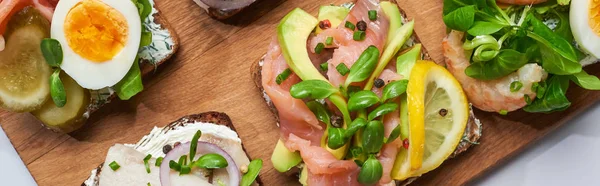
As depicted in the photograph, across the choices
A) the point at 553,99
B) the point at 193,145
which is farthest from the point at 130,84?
the point at 553,99

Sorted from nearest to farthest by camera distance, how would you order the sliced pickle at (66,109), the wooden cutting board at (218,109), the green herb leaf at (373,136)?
the green herb leaf at (373,136), the sliced pickle at (66,109), the wooden cutting board at (218,109)

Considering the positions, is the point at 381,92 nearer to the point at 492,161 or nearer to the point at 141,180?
the point at 492,161

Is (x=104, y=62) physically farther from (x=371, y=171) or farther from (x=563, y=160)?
(x=563, y=160)

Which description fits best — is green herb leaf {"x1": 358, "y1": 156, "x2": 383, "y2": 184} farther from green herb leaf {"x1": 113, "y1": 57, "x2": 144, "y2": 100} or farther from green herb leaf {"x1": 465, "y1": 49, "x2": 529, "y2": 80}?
green herb leaf {"x1": 113, "y1": 57, "x2": 144, "y2": 100}

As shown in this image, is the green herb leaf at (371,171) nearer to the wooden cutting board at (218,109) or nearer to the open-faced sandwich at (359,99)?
the open-faced sandwich at (359,99)

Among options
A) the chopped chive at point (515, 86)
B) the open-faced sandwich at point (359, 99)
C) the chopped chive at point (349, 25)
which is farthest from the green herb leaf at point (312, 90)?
the chopped chive at point (515, 86)

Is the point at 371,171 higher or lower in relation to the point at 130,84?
lower

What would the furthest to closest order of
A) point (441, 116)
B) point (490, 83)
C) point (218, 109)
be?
1. point (218, 109)
2. point (490, 83)
3. point (441, 116)
